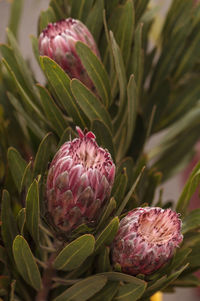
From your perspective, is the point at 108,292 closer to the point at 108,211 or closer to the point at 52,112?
the point at 108,211

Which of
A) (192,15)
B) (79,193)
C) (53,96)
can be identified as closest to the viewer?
(79,193)

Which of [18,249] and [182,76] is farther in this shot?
[182,76]

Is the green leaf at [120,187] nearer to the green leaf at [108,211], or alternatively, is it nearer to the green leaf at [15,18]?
the green leaf at [108,211]

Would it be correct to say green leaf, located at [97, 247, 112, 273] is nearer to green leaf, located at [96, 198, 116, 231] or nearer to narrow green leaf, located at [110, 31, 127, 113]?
green leaf, located at [96, 198, 116, 231]

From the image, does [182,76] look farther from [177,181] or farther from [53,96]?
[177,181]

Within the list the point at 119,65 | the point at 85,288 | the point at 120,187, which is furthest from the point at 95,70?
the point at 85,288

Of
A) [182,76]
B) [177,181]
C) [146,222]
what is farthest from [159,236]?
[177,181]

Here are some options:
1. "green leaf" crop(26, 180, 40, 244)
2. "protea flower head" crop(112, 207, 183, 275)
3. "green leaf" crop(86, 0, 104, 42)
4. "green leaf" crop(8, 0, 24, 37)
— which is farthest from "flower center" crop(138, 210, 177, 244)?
"green leaf" crop(8, 0, 24, 37)
